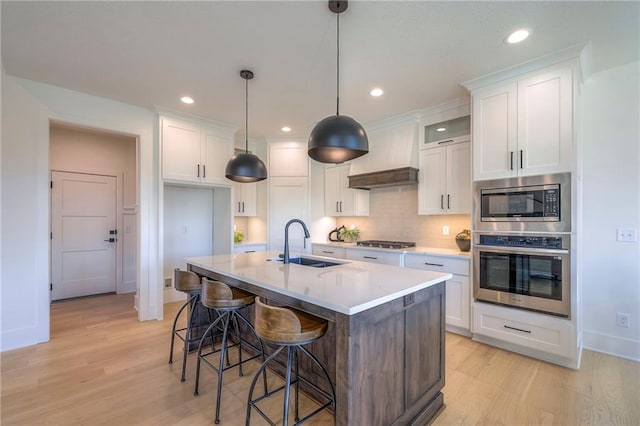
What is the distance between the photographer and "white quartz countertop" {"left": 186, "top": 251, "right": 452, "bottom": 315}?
1.48m

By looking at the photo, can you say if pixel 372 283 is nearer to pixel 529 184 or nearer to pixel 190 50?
pixel 529 184

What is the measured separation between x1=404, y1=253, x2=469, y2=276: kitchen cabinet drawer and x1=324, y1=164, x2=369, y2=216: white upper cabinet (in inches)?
52.2

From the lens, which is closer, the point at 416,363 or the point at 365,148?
the point at 416,363

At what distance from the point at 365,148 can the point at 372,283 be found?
2.96 feet

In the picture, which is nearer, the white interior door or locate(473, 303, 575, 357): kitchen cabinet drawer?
locate(473, 303, 575, 357): kitchen cabinet drawer

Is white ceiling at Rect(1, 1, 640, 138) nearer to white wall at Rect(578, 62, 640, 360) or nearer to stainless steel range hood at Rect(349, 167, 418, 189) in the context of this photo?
white wall at Rect(578, 62, 640, 360)

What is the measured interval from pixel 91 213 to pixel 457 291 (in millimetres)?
5615

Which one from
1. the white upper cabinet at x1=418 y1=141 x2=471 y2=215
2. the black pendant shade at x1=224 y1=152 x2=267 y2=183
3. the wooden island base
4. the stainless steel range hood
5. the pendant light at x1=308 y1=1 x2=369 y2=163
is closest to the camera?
the wooden island base

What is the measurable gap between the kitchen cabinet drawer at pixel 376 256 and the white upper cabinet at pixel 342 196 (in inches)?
30.3

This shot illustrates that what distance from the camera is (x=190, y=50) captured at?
8.13 ft

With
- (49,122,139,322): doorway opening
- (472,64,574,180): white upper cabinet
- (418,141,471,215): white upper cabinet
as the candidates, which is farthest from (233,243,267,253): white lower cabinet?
(472,64,574,180): white upper cabinet

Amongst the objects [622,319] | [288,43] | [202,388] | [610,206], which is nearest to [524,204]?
[610,206]

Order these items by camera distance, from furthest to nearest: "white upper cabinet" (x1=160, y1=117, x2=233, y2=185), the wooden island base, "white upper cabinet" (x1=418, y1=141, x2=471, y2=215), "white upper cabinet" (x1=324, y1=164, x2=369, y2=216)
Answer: "white upper cabinet" (x1=324, y1=164, x2=369, y2=216), "white upper cabinet" (x1=160, y1=117, x2=233, y2=185), "white upper cabinet" (x1=418, y1=141, x2=471, y2=215), the wooden island base

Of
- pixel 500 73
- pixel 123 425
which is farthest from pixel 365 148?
pixel 123 425
